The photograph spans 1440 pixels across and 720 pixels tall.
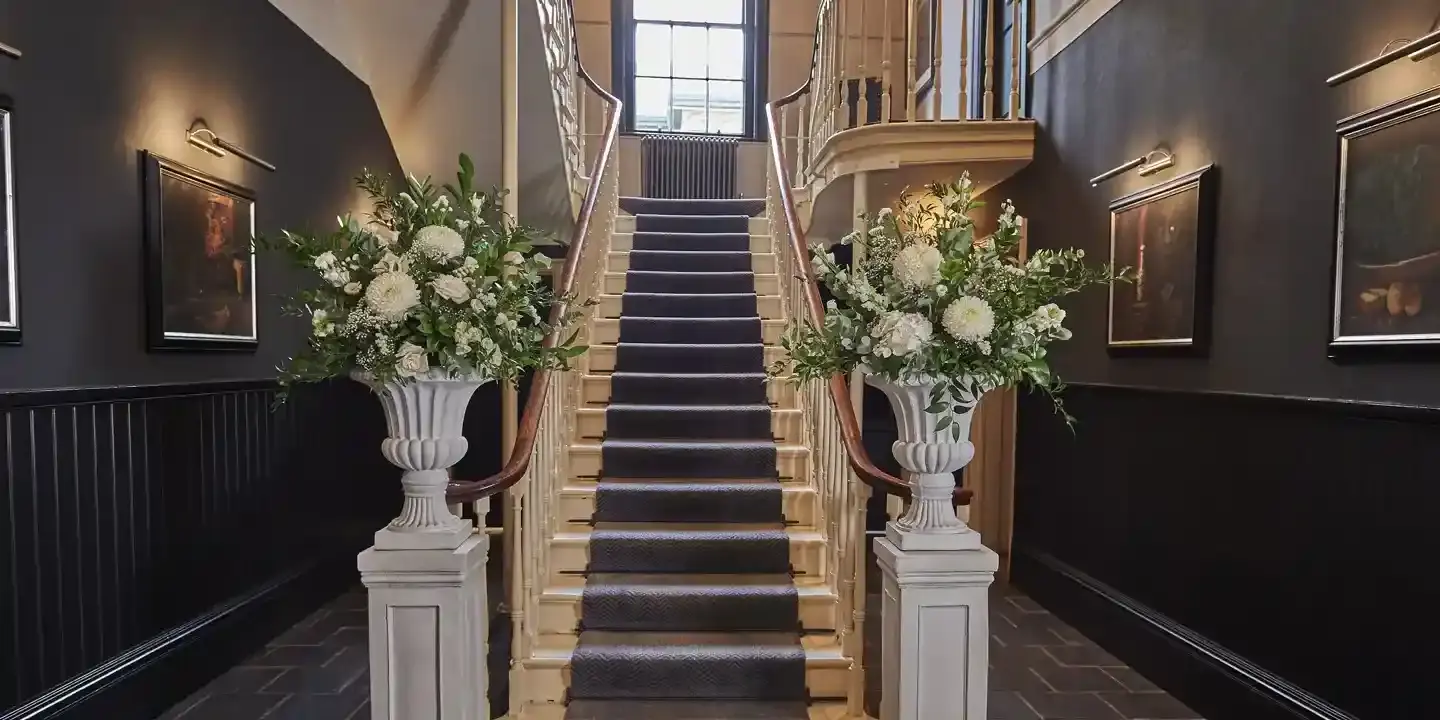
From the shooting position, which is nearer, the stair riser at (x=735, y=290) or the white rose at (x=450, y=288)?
the white rose at (x=450, y=288)

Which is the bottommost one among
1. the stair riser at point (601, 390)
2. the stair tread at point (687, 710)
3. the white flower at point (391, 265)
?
the stair tread at point (687, 710)

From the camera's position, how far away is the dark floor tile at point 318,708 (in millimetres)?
2859

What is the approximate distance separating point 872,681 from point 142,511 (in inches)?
109

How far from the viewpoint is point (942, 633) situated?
2148 mm

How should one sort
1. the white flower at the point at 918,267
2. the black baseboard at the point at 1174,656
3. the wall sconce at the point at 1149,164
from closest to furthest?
the white flower at the point at 918,267 → the black baseboard at the point at 1174,656 → the wall sconce at the point at 1149,164

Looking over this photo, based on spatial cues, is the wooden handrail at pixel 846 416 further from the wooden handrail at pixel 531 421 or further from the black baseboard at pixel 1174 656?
the black baseboard at pixel 1174 656

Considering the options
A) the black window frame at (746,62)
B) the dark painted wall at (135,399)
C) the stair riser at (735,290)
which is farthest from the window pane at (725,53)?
the dark painted wall at (135,399)

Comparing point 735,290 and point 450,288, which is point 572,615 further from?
point 735,290

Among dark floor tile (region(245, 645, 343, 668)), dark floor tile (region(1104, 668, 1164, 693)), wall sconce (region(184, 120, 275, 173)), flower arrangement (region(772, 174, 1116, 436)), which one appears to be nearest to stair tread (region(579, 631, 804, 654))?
dark floor tile (region(245, 645, 343, 668))

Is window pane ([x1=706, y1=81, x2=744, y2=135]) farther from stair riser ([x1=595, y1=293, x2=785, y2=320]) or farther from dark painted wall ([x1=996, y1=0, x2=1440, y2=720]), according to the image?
dark painted wall ([x1=996, y1=0, x2=1440, y2=720])

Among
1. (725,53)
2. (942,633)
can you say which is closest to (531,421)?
(942,633)

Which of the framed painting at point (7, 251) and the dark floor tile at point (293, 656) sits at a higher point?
the framed painting at point (7, 251)

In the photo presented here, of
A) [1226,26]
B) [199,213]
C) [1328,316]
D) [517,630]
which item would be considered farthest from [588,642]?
[1226,26]

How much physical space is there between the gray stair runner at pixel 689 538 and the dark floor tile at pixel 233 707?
111 cm
